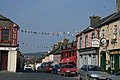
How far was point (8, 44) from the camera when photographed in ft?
149

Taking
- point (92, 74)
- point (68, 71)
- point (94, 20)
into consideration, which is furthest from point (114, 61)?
point (94, 20)

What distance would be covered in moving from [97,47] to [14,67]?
45.8ft

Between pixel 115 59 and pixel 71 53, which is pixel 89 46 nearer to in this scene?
pixel 115 59

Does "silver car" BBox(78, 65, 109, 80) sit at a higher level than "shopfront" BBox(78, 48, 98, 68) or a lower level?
lower

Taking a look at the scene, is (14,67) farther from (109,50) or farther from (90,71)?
(90,71)

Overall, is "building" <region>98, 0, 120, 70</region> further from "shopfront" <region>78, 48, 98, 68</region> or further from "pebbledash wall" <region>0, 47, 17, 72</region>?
"pebbledash wall" <region>0, 47, 17, 72</region>

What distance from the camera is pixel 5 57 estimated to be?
4478cm

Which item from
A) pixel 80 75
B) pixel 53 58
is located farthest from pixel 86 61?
pixel 53 58

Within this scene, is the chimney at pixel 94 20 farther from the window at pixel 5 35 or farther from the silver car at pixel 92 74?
the silver car at pixel 92 74

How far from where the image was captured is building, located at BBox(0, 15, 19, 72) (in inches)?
1757

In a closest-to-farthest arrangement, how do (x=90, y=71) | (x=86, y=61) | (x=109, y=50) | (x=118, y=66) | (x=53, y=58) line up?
(x=90, y=71) → (x=118, y=66) → (x=109, y=50) → (x=86, y=61) → (x=53, y=58)

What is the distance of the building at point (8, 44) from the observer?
4462 cm

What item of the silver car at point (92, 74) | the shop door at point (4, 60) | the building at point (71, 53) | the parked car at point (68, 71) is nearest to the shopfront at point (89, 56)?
the parked car at point (68, 71)

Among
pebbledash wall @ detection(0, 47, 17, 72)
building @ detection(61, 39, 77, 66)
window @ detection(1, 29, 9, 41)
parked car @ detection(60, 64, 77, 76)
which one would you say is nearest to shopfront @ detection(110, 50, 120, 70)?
parked car @ detection(60, 64, 77, 76)
